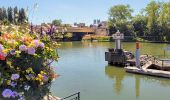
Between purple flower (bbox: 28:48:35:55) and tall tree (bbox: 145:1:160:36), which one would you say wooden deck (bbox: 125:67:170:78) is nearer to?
purple flower (bbox: 28:48:35:55)

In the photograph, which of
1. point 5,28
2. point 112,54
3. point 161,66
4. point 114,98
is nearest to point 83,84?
point 114,98

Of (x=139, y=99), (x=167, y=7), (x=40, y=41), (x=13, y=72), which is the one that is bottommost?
(x=139, y=99)

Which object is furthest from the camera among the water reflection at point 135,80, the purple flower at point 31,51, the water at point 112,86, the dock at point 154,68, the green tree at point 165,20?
the green tree at point 165,20

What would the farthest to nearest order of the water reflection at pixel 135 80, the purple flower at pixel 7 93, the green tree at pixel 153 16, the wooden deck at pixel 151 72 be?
1. the green tree at pixel 153 16
2. the wooden deck at pixel 151 72
3. the water reflection at pixel 135 80
4. the purple flower at pixel 7 93

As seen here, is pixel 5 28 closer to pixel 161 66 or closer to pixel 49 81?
pixel 49 81

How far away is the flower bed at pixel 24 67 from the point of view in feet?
13.8

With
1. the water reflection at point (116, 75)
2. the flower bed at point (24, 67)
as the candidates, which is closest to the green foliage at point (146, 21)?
the water reflection at point (116, 75)

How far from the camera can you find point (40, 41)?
4.76 meters

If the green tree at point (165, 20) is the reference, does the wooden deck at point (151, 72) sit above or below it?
below

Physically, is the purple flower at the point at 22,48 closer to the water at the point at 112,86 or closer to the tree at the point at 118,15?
the water at the point at 112,86

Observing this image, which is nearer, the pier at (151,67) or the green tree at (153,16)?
the pier at (151,67)

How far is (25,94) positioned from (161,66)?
2022 cm

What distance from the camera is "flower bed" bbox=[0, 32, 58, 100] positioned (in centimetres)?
420

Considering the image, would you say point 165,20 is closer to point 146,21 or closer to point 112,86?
point 146,21
